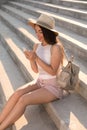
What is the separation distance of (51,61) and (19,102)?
0.57 metres

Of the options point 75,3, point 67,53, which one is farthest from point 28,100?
point 75,3

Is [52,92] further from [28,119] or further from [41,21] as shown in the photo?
[41,21]

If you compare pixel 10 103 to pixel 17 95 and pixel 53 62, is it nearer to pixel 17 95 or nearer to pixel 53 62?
pixel 17 95

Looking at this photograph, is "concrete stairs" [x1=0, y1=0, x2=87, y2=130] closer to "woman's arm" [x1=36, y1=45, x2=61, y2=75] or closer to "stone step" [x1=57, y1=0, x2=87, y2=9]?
"stone step" [x1=57, y1=0, x2=87, y2=9]

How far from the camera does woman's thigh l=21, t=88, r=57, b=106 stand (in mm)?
3150

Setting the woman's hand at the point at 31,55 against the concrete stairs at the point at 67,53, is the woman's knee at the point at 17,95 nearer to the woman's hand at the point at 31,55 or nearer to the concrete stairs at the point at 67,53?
the concrete stairs at the point at 67,53

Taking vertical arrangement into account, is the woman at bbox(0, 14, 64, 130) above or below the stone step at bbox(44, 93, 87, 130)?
above

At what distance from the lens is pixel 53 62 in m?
3.15

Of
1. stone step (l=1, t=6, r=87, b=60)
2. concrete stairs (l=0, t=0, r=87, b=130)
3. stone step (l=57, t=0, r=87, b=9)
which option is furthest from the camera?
stone step (l=57, t=0, r=87, b=9)

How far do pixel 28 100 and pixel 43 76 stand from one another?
355 millimetres

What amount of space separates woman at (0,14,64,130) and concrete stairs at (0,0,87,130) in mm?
132

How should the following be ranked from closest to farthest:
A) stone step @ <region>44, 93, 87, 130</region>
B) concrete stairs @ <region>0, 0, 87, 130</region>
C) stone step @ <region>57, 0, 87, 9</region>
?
stone step @ <region>44, 93, 87, 130</region> < concrete stairs @ <region>0, 0, 87, 130</region> < stone step @ <region>57, 0, 87, 9</region>

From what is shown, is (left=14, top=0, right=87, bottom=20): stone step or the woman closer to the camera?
the woman

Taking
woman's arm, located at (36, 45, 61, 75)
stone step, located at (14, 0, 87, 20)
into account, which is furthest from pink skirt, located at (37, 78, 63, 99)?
stone step, located at (14, 0, 87, 20)
